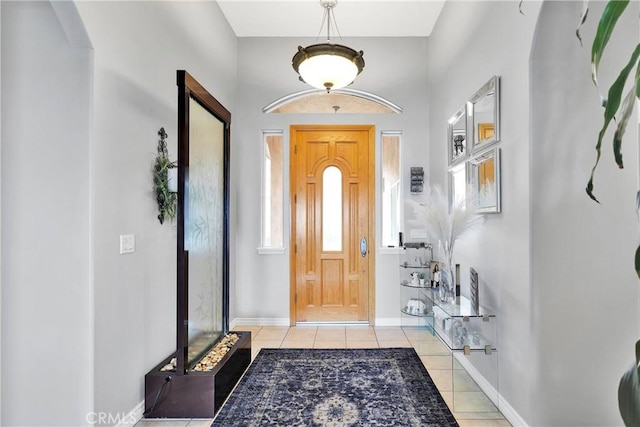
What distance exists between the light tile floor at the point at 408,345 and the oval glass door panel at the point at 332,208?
1.06 metres

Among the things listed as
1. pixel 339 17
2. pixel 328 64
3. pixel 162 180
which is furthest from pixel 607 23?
pixel 339 17

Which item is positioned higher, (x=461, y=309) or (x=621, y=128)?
(x=621, y=128)

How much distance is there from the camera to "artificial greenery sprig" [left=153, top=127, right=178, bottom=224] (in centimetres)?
259

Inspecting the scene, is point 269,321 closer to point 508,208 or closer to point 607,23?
point 508,208

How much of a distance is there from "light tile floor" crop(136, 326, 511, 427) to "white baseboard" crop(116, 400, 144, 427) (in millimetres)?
46

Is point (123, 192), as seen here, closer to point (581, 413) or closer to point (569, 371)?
point (569, 371)

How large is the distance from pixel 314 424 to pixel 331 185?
2830mm

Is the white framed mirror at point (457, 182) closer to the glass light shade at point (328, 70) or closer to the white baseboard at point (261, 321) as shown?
the glass light shade at point (328, 70)

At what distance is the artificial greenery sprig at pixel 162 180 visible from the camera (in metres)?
2.59

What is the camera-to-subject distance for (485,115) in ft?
8.90

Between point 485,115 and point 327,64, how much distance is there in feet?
4.34

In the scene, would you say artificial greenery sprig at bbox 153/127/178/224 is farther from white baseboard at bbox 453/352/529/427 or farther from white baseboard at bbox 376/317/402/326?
white baseboard at bbox 376/317/402/326

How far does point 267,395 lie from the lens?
2691mm

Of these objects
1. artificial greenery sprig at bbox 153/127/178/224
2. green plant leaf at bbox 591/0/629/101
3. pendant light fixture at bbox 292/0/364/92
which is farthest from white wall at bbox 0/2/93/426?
green plant leaf at bbox 591/0/629/101
